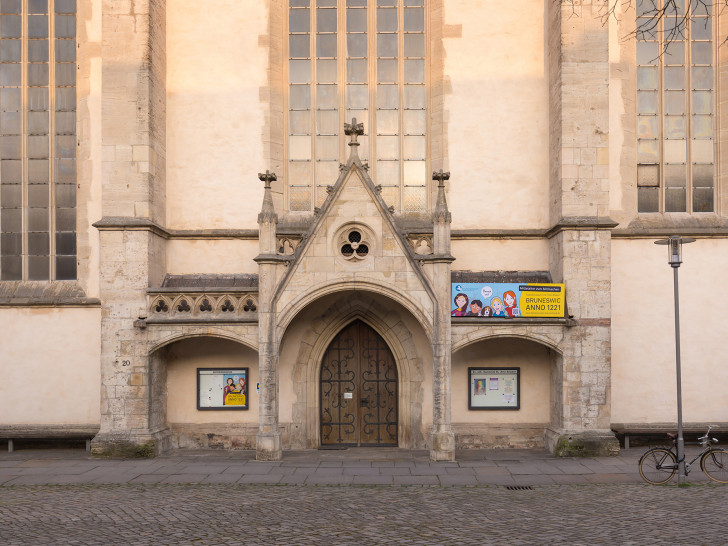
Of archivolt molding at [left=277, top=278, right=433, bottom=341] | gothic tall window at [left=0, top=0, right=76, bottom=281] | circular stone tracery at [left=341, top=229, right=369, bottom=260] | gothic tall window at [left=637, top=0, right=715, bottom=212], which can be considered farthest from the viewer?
gothic tall window at [left=0, top=0, right=76, bottom=281]

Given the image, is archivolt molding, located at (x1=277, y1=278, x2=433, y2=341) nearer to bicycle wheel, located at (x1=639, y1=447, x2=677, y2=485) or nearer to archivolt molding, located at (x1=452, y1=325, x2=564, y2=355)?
archivolt molding, located at (x1=452, y1=325, x2=564, y2=355)

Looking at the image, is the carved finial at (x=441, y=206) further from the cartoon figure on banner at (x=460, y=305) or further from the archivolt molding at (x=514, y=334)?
the archivolt molding at (x=514, y=334)

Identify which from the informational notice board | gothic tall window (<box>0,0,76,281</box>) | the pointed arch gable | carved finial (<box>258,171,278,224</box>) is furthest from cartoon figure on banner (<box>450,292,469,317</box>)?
gothic tall window (<box>0,0,76,281</box>)

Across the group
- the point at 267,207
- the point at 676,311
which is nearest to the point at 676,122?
the point at 676,311

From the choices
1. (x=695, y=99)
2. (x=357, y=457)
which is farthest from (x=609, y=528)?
(x=695, y=99)

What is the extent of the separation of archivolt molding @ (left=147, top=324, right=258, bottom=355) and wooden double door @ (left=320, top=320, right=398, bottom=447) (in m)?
2.17

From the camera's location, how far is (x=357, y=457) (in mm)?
15945

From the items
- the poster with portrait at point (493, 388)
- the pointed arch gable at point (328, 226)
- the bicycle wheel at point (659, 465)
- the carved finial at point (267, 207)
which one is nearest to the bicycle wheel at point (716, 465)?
the bicycle wheel at point (659, 465)

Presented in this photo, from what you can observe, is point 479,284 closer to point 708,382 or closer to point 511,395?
point 511,395

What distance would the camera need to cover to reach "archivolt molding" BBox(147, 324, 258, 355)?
16.0 metres

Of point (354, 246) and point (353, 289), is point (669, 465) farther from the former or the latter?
point (354, 246)

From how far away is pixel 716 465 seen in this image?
42.7ft

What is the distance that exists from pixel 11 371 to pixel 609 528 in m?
13.7

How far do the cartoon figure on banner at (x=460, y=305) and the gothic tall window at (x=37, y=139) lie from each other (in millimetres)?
9123
